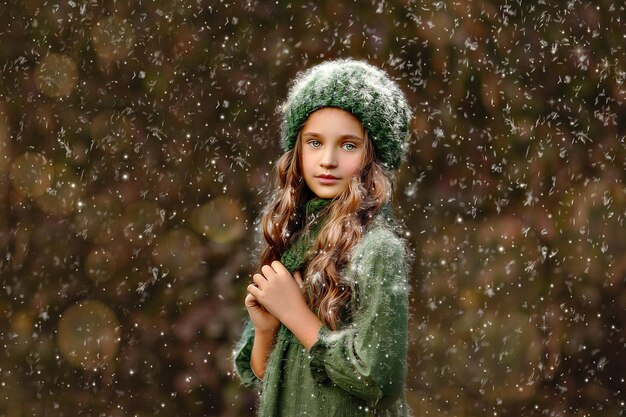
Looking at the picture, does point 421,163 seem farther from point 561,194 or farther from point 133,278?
point 133,278

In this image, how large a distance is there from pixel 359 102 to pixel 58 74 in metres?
1.94

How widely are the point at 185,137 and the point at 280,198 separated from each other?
1459 mm

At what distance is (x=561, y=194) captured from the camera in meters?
3.75

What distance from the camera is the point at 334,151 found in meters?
2.04

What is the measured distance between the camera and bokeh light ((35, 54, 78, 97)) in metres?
3.58

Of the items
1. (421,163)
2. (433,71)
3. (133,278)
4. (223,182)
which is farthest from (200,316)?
(433,71)

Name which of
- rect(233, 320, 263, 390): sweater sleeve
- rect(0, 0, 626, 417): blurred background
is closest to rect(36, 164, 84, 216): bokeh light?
rect(0, 0, 626, 417): blurred background

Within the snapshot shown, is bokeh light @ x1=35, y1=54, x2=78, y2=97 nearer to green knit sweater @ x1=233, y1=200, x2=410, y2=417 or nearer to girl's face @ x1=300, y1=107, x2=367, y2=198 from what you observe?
girl's face @ x1=300, y1=107, x2=367, y2=198

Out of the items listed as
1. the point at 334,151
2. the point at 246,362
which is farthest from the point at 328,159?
the point at 246,362

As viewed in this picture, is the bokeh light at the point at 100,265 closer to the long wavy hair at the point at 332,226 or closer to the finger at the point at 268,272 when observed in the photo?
the long wavy hair at the point at 332,226

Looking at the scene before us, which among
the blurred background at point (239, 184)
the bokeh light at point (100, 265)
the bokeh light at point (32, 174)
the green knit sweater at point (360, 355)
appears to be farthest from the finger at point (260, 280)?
the bokeh light at point (32, 174)

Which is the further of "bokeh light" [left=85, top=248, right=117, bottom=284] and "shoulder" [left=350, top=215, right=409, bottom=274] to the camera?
"bokeh light" [left=85, top=248, right=117, bottom=284]

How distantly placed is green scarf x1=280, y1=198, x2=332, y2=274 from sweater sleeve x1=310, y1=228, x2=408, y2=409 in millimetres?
146

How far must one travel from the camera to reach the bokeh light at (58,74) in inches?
141
